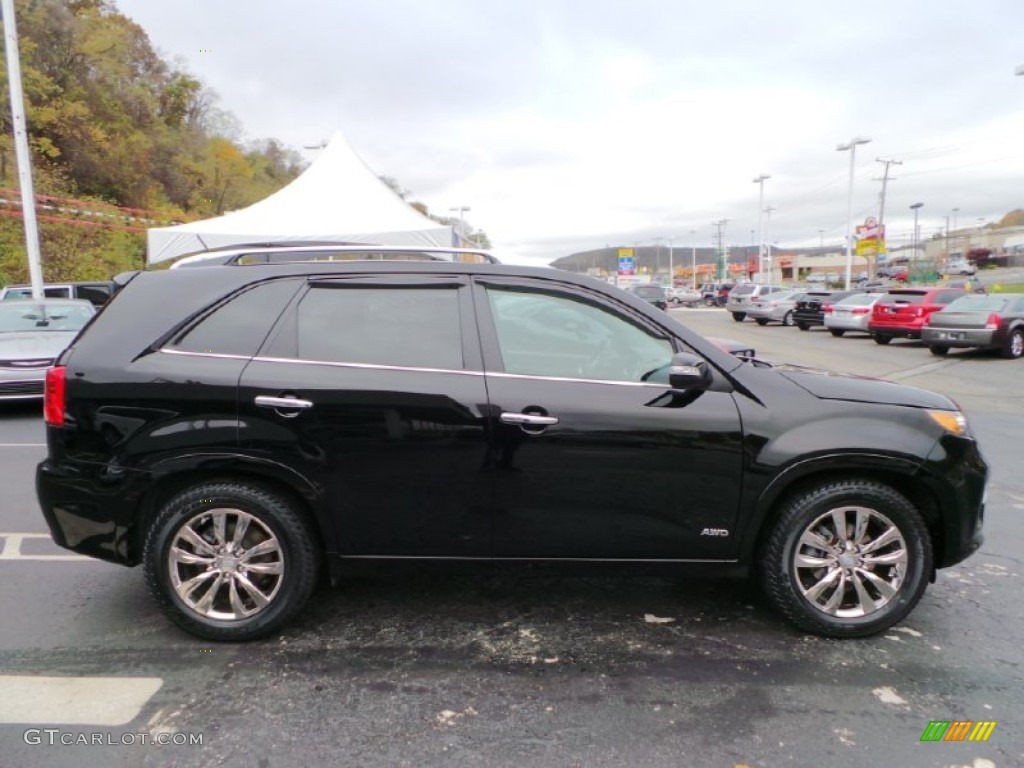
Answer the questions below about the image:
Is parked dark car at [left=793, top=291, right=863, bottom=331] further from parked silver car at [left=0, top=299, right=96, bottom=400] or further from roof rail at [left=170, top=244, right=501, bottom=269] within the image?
roof rail at [left=170, top=244, right=501, bottom=269]

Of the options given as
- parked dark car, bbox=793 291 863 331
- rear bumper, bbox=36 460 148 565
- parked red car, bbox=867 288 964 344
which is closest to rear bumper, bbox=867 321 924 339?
parked red car, bbox=867 288 964 344

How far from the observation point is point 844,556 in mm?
Result: 3189

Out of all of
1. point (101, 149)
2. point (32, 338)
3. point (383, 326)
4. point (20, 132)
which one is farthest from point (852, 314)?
point (101, 149)

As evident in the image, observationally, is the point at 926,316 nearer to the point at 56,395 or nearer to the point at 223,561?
the point at 223,561

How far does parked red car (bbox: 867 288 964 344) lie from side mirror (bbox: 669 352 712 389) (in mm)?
17590

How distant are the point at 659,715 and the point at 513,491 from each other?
1052mm

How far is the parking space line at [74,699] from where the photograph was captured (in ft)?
8.61

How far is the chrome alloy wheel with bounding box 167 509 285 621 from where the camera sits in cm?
312

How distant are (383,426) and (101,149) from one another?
3444 cm

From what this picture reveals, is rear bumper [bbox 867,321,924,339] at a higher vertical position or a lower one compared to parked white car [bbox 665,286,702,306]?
lower

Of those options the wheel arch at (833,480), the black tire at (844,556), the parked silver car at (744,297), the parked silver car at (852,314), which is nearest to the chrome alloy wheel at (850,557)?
the black tire at (844,556)

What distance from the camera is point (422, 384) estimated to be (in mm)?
3080

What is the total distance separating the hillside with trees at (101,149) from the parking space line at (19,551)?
21388mm

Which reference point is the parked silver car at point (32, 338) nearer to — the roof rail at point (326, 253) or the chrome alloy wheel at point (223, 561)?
the roof rail at point (326, 253)
